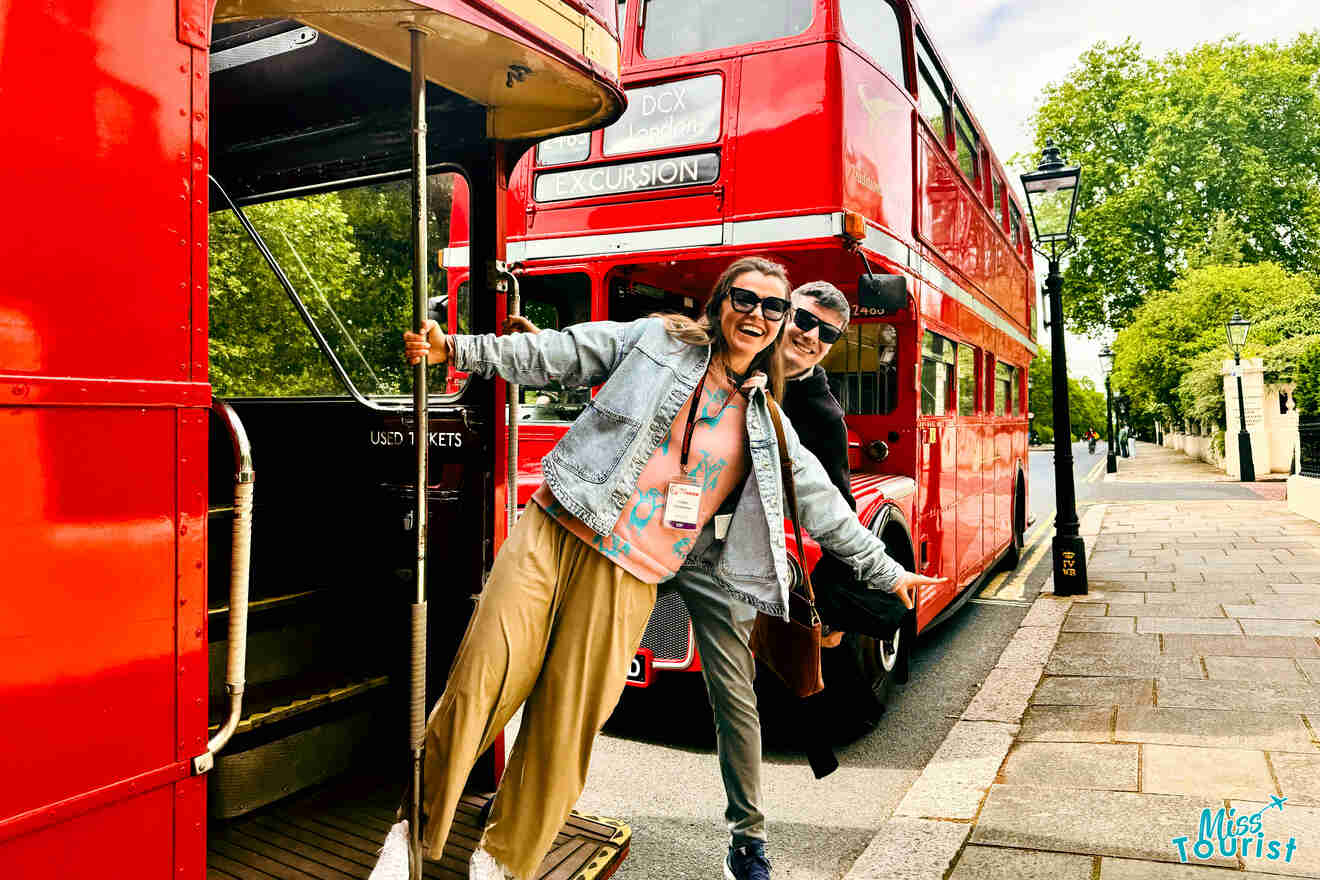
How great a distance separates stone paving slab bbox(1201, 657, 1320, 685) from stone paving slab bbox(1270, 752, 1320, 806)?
4.86ft

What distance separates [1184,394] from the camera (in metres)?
28.6

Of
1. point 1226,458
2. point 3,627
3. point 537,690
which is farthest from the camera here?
point 1226,458

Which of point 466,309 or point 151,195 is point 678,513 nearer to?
point 466,309

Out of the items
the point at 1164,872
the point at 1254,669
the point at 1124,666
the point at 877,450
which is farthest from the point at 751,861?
the point at 1254,669

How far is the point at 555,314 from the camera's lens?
5949 millimetres

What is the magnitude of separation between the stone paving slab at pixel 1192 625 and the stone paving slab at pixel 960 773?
286cm

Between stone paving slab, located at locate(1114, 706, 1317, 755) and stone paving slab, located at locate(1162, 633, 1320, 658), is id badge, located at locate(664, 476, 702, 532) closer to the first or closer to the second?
stone paving slab, located at locate(1114, 706, 1317, 755)

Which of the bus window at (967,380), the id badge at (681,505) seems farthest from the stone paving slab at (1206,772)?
the bus window at (967,380)

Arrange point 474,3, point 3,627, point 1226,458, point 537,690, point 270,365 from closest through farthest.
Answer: point 3,627
point 474,3
point 537,690
point 270,365
point 1226,458

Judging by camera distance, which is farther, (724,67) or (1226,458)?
(1226,458)

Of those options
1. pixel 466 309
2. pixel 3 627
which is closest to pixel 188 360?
pixel 3 627

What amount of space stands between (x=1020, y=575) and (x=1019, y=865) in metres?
7.81

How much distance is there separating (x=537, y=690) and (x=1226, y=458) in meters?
29.4
